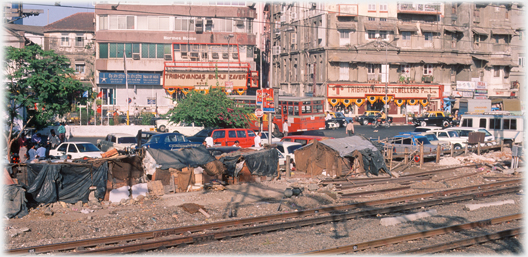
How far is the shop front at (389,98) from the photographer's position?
193 ft

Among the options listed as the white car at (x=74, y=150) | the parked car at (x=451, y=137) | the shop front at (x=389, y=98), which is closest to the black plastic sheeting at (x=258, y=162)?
the white car at (x=74, y=150)

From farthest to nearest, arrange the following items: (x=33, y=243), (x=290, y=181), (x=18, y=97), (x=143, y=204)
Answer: (x=18, y=97)
(x=290, y=181)
(x=143, y=204)
(x=33, y=243)

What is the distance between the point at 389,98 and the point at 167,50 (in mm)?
28083

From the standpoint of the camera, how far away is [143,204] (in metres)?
16.2

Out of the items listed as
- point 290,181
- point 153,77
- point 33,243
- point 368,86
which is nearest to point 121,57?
point 153,77

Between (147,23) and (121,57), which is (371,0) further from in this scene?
(121,57)

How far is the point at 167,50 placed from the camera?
57.7 m

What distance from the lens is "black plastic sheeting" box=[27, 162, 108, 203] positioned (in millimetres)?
15180

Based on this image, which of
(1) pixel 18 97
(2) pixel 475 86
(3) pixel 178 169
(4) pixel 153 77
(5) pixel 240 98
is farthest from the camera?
(2) pixel 475 86

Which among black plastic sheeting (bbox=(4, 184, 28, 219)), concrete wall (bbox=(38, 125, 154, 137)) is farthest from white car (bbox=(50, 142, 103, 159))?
concrete wall (bbox=(38, 125, 154, 137))

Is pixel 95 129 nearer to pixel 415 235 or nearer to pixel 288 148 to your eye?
pixel 288 148

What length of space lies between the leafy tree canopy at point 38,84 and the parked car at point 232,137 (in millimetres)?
8005

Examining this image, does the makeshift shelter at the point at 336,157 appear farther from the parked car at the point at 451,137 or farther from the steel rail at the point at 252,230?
the parked car at the point at 451,137

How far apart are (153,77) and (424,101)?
113 feet
